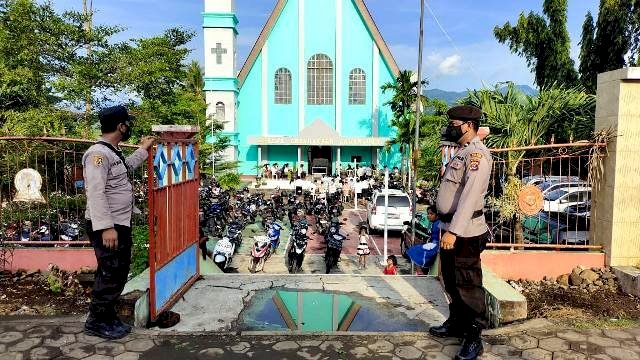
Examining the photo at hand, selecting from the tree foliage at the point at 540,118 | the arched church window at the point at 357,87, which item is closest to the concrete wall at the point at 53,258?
the tree foliage at the point at 540,118

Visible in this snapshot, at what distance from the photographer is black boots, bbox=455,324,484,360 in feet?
10.6

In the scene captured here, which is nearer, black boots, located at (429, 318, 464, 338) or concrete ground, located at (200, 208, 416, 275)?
black boots, located at (429, 318, 464, 338)

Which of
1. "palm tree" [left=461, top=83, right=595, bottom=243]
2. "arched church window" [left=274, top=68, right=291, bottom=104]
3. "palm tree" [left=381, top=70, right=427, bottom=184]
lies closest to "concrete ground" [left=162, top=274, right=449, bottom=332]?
"palm tree" [left=461, top=83, right=595, bottom=243]

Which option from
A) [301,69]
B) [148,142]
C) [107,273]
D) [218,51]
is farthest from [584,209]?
[218,51]

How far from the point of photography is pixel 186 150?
4594 mm

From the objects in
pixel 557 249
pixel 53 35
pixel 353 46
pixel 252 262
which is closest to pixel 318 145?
pixel 353 46

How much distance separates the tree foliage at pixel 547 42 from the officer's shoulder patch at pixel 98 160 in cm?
1990

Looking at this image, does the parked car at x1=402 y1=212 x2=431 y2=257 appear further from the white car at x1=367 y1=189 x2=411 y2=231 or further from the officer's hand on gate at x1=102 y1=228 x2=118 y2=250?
the officer's hand on gate at x1=102 y1=228 x2=118 y2=250

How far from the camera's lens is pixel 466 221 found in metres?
3.13

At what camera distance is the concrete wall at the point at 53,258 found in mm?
6094

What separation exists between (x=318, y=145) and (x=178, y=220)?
2297 cm

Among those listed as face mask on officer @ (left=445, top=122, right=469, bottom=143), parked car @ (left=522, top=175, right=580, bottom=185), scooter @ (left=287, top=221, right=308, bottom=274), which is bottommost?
scooter @ (left=287, top=221, right=308, bottom=274)

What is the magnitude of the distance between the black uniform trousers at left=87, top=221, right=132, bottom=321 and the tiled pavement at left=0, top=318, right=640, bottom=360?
0.80 ft

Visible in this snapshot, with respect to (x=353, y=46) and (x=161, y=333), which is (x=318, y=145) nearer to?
(x=353, y=46)
